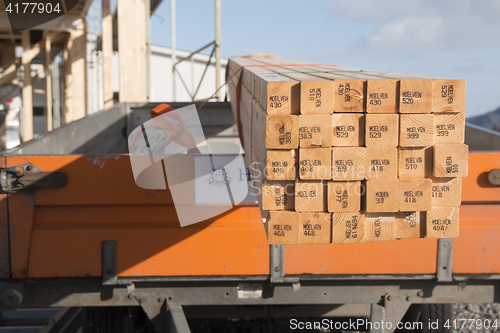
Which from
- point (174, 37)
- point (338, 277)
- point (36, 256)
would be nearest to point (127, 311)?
point (36, 256)

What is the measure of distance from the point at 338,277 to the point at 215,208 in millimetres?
803

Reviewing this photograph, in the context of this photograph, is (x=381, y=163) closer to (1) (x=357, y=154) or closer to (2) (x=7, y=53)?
(1) (x=357, y=154)

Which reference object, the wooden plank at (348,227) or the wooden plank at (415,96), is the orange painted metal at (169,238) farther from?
the wooden plank at (415,96)

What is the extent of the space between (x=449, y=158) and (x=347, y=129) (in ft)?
1.42

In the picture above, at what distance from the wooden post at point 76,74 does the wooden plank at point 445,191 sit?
8945mm

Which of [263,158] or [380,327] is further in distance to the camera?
[380,327]

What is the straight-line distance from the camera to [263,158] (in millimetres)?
1896

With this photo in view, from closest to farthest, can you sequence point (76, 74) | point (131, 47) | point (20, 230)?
point (20, 230) → point (131, 47) → point (76, 74)

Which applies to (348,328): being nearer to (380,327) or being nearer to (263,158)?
(380,327)

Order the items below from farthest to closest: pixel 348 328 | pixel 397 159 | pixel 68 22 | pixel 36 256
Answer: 1. pixel 68 22
2. pixel 348 328
3. pixel 36 256
4. pixel 397 159

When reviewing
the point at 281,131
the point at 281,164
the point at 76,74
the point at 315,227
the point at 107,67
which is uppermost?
the point at 76,74

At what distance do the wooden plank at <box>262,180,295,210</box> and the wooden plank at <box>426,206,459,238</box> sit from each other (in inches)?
23.8

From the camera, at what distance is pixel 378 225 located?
1933 millimetres

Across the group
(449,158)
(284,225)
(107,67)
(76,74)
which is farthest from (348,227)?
(76,74)
